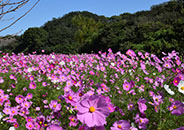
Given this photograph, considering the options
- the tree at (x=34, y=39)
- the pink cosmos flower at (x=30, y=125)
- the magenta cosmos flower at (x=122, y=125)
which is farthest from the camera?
the tree at (x=34, y=39)

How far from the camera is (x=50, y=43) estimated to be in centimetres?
2498

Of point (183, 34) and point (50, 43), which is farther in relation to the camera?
point (50, 43)

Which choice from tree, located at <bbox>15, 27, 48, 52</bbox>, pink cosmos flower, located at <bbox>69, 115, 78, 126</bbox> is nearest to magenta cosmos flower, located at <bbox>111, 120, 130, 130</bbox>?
pink cosmos flower, located at <bbox>69, 115, 78, 126</bbox>

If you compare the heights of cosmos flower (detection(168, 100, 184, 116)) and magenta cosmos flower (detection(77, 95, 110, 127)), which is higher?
magenta cosmos flower (detection(77, 95, 110, 127))

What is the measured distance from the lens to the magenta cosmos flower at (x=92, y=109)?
72cm

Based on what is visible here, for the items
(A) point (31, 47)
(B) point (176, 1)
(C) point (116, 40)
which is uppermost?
(B) point (176, 1)

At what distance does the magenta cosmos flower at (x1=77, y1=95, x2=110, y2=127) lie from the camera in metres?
0.72

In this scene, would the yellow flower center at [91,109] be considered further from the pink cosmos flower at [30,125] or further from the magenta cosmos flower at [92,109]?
the pink cosmos flower at [30,125]

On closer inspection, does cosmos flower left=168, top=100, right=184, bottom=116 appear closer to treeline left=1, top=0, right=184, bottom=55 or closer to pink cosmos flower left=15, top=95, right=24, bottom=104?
pink cosmos flower left=15, top=95, right=24, bottom=104

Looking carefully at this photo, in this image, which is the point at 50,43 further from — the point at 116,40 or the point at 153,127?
the point at 153,127

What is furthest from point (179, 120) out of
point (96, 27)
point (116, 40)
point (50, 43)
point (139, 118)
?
point (50, 43)

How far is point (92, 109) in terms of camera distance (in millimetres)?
744

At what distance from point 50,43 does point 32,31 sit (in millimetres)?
3873

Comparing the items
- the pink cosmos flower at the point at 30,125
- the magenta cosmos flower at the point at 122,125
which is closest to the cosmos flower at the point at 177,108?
the magenta cosmos flower at the point at 122,125
